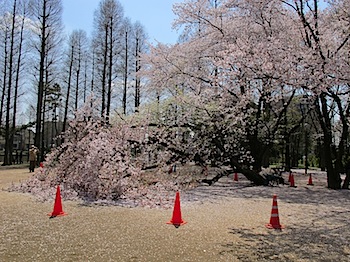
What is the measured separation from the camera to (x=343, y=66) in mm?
8586

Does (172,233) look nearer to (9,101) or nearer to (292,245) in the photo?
(292,245)

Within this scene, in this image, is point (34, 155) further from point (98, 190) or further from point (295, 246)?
point (295, 246)

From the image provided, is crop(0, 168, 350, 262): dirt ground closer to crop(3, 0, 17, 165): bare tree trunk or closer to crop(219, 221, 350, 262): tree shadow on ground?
crop(219, 221, 350, 262): tree shadow on ground

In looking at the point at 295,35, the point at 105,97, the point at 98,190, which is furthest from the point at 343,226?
the point at 105,97

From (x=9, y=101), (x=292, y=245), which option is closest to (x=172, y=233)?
(x=292, y=245)

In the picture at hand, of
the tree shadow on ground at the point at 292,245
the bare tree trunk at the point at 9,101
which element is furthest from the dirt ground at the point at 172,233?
the bare tree trunk at the point at 9,101

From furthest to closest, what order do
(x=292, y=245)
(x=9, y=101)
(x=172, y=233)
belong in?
(x=9, y=101) → (x=172, y=233) → (x=292, y=245)

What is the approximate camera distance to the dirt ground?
4.32 metres

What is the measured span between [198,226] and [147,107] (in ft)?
35.7

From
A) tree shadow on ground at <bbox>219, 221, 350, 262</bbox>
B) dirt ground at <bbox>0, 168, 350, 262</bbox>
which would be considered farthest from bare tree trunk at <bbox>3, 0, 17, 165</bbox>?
tree shadow on ground at <bbox>219, 221, 350, 262</bbox>

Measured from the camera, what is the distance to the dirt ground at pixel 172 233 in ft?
14.2

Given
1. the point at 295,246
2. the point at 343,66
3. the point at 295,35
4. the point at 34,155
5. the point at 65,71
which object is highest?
the point at 65,71

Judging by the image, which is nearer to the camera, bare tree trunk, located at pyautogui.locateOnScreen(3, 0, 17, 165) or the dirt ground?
the dirt ground

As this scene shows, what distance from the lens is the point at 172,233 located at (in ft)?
17.8
